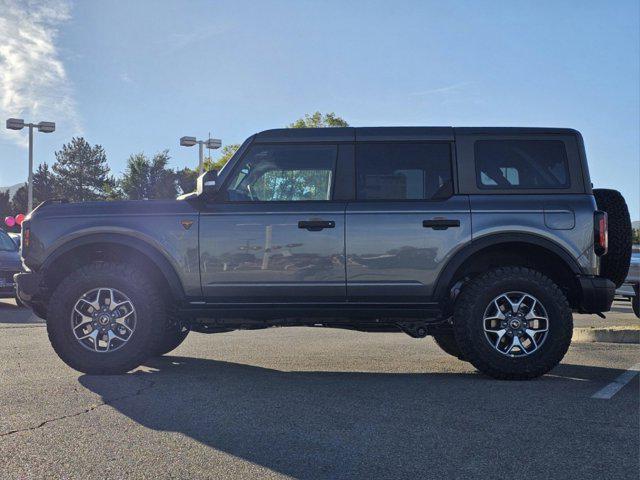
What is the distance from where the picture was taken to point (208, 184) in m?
5.35

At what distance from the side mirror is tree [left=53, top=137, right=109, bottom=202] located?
7634 cm

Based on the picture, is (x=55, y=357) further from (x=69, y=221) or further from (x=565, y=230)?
(x=565, y=230)

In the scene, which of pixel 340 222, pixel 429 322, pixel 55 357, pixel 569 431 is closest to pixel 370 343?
pixel 429 322

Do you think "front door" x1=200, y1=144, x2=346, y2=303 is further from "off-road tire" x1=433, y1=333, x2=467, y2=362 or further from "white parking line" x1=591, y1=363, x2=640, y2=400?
"white parking line" x1=591, y1=363, x2=640, y2=400

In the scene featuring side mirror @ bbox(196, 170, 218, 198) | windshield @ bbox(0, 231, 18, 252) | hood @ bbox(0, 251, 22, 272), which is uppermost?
side mirror @ bbox(196, 170, 218, 198)

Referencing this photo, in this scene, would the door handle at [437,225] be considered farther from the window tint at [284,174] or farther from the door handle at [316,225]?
the window tint at [284,174]

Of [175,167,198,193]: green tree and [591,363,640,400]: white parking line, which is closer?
[591,363,640,400]: white parking line

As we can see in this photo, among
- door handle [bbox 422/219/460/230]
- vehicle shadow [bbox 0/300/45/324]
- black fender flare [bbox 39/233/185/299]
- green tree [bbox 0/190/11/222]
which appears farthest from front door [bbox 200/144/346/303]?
green tree [bbox 0/190/11/222]

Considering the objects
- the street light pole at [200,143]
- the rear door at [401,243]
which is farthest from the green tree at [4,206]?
the rear door at [401,243]

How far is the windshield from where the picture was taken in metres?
13.4

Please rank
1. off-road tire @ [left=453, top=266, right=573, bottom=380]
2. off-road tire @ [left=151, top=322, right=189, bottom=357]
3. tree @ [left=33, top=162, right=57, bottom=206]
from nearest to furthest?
off-road tire @ [left=453, top=266, right=573, bottom=380], off-road tire @ [left=151, top=322, right=189, bottom=357], tree @ [left=33, top=162, right=57, bottom=206]

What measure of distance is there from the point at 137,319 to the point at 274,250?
4.19 feet

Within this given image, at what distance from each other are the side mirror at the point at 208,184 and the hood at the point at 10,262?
29.9ft

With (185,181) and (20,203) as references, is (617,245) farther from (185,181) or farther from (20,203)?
(20,203)
